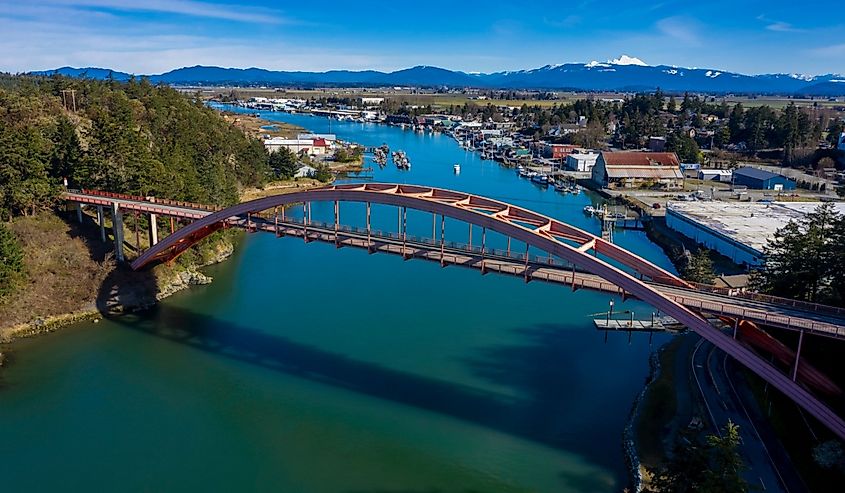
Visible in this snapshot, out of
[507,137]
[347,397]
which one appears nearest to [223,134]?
[347,397]

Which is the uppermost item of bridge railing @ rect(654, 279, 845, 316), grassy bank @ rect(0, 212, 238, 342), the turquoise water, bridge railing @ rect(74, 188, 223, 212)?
bridge railing @ rect(74, 188, 223, 212)

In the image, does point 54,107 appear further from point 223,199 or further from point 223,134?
point 223,199

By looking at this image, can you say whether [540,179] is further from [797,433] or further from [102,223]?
[797,433]

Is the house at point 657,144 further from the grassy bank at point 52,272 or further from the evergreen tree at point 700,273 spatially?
the grassy bank at point 52,272

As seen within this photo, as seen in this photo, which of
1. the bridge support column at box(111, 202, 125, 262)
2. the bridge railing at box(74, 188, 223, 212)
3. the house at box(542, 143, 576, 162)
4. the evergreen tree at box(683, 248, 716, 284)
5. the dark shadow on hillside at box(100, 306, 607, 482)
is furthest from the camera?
the house at box(542, 143, 576, 162)

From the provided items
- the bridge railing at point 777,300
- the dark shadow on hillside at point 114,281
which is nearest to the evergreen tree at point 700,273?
the bridge railing at point 777,300

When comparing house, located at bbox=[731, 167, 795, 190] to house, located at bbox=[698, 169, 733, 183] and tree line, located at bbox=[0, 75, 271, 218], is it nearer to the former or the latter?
house, located at bbox=[698, 169, 733, 183]

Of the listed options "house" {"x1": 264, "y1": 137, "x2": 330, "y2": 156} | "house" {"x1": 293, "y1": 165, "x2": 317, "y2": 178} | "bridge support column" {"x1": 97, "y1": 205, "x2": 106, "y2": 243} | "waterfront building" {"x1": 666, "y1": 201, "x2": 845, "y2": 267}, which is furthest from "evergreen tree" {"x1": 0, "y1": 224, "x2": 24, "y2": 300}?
"house" {"x1": 264, "y1": 137, "x2": 330, "y2": 156}

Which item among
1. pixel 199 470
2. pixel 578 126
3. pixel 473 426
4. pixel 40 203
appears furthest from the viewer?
pixel 578 126
